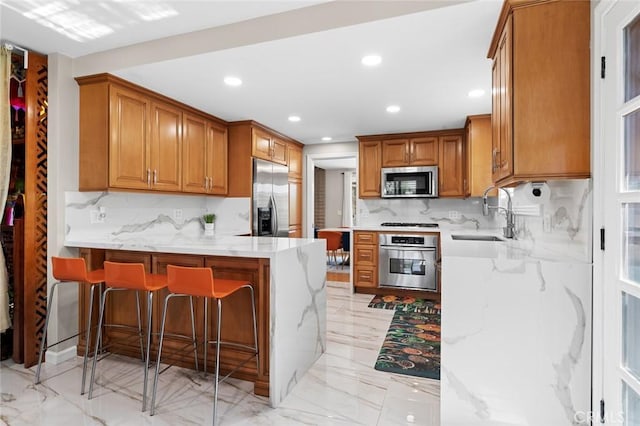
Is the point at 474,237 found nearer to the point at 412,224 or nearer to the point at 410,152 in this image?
the point at 412,224

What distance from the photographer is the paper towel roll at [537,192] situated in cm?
215

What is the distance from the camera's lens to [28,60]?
257cm

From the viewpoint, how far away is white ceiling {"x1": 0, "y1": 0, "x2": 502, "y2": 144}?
6.65ft

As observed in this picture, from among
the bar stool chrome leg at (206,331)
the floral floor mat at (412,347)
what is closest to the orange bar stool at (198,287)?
the bar stool chrome leg at (206,331)

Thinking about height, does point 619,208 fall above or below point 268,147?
below

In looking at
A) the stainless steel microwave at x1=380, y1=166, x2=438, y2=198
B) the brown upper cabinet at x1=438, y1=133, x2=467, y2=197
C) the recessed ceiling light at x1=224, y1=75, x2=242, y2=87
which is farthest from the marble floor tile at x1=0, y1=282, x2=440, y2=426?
the brown upper cabinet at x1=438, y1=133, x2=467, y2=197

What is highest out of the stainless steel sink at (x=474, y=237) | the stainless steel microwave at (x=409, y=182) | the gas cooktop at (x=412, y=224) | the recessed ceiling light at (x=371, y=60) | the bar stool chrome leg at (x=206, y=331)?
the recessed ceiling light at (x=371, y=60)

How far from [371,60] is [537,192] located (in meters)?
1.45

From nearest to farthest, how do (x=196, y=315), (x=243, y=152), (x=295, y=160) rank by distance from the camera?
(x=196, y=315) < (x=243, y=152) < (x=295, y=160)

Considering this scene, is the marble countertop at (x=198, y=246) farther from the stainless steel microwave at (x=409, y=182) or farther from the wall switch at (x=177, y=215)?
the stainless steel microwave at (x=409, y=182)

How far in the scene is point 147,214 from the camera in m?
3.58

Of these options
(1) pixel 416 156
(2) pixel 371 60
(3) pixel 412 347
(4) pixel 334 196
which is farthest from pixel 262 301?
(4) pixel 334 196

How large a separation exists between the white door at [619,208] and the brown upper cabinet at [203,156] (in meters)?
3.39

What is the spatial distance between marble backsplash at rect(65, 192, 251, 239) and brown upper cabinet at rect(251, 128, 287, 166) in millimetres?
665
